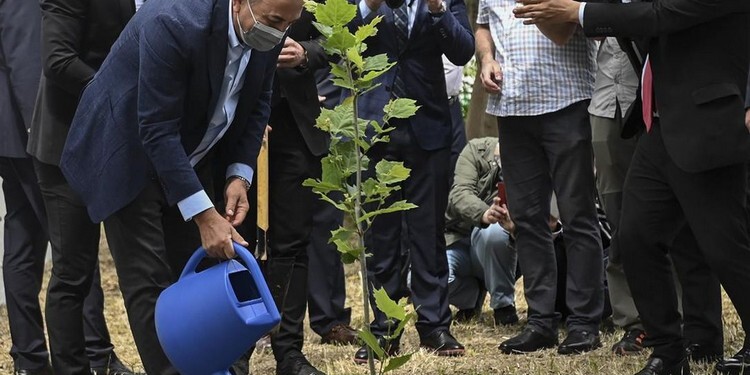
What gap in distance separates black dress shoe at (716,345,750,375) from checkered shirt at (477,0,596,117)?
1522mm

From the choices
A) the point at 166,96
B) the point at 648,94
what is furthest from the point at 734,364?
the point at 166,96

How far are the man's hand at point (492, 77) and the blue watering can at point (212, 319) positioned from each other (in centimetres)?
259

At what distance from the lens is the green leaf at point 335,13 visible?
420 cm

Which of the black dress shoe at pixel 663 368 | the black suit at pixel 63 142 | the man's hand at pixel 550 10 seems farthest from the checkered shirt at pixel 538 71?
the black suit at pixel 63 142

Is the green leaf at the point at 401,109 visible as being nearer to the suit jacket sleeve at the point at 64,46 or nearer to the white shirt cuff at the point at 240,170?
the white shirt cuff at the point at 240,170

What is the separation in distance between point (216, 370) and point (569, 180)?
275 centimetres

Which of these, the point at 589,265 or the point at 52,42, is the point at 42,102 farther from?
the point at 589,265

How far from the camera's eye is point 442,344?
21.5ft

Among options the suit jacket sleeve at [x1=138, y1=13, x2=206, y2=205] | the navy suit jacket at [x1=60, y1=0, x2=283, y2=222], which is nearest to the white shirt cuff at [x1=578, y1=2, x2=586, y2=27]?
the navy suit jacket at [x1=60, y1=0, x2=283, y2=222]

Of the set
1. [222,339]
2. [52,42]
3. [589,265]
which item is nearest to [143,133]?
[222,339]

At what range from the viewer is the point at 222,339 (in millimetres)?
4270

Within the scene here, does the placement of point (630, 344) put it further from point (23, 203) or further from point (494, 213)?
point (23, 203)

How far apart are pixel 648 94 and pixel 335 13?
5.36ft

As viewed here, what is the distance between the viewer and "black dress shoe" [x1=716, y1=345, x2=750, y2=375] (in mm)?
5574
